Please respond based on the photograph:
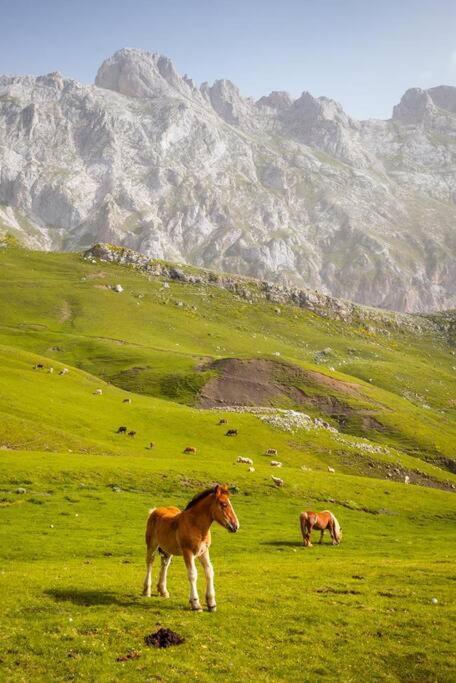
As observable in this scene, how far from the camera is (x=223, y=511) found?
17.5m

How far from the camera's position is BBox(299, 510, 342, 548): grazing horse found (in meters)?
39.2

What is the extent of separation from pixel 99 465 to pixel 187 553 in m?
35.4

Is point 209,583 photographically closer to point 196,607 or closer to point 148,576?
point 196,607

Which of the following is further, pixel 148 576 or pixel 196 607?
pixel 148 576

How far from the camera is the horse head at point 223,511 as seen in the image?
17.3 metres

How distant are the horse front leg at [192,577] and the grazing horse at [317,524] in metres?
22.1

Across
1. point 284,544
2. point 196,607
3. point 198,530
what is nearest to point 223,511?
point 198,530

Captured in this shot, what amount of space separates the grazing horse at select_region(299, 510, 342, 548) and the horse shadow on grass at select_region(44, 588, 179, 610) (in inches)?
832

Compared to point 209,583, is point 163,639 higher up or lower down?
lower down

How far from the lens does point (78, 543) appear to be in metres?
33.3

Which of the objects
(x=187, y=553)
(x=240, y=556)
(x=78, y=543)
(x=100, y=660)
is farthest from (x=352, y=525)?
(x=100, y=660)

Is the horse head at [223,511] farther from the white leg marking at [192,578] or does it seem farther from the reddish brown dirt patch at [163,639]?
the reddish brown dirt patch at [163,639]

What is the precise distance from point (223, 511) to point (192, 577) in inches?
96.2

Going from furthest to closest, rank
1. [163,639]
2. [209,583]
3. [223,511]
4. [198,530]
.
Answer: [198,530] < [209,583] < [223,511] < [163,639]
